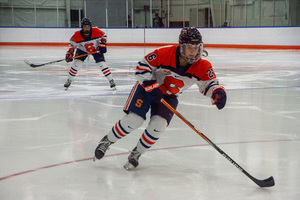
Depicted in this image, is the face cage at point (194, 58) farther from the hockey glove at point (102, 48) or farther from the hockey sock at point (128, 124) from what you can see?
the hockey glove at point (102, 48)

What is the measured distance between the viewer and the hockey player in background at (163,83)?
8.30ft

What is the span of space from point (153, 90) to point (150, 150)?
2.32 ft

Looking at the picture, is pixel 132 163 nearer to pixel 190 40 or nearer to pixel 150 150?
pixel 150 150

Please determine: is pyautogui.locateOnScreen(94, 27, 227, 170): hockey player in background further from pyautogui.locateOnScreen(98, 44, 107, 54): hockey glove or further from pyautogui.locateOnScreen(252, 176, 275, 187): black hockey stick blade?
pyautogui.locateOnScreen(98, 44, 107, 54): hockey glove

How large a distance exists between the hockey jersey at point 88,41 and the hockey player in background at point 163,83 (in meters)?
3.72

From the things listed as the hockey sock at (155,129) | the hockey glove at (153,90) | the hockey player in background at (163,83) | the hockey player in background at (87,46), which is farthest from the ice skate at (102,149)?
the hockey player in background at (87,46)

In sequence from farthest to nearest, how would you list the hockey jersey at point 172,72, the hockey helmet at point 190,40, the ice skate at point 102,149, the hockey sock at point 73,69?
the hockey sock at point 73,69 → the ice skate at point 102,149 → the hockey jersey at point 172,72 → the hockey helmet at point 190,40

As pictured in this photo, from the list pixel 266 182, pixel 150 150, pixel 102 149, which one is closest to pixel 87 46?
pixel 150 150

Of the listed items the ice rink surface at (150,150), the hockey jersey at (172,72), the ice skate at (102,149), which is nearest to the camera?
the ice rink surface at (150,150)

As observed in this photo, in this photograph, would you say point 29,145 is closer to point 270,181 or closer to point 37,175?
point 37,175

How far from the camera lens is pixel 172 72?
2650 mm

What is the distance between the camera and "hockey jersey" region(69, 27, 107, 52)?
6332 mm

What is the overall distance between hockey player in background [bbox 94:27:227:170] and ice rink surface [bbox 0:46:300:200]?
24 centimetres

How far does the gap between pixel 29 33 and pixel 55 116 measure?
50.0ft
